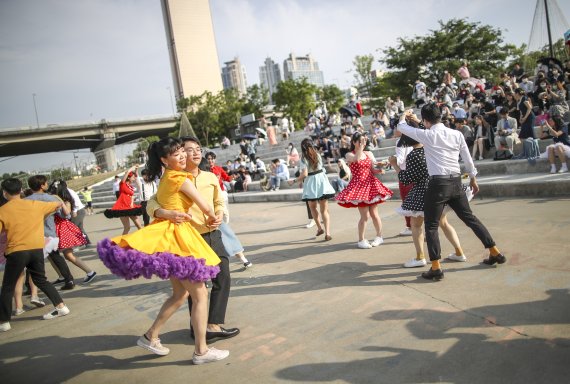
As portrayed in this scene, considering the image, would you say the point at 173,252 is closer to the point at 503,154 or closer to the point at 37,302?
the point at 37,302

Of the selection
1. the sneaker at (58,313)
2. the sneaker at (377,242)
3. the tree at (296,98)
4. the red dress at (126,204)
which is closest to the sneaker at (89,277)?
the sneaker at (58,313)

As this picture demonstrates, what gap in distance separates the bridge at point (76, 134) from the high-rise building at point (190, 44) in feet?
76.5

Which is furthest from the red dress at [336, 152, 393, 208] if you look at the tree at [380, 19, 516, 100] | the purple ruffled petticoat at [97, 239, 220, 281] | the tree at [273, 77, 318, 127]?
the tree at [273, 77, 318, 127]

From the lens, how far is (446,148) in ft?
13.7

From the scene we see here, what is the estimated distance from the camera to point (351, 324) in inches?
138

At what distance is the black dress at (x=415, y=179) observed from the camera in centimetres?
475

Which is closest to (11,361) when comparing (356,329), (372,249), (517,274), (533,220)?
(356,329)

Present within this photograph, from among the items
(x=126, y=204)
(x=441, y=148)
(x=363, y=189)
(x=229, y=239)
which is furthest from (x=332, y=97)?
(x=441, y=148)

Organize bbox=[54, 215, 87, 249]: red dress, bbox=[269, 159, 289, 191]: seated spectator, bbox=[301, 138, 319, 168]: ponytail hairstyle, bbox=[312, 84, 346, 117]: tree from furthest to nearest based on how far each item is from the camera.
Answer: bbox=[312, 84, 346, 117]: tree
bbox=[269, 159, 289, 191]: seated spectator
bbox=[301, 138, 319, 168]: ponytail hairstyle
bbox=[54, 215, 87, 249]: red dress

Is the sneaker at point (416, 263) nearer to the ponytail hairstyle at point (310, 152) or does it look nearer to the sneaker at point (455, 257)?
the sneaker at point (455, 257)

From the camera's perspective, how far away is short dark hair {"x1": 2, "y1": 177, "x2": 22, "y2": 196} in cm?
477

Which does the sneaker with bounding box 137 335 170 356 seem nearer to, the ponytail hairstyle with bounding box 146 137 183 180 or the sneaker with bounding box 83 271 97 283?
the ponytail hairstyle with bounding box 146 137 183 180

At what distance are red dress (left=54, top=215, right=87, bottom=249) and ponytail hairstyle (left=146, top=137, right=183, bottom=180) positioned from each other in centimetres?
376

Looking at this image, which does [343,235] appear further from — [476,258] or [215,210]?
[215,210]
